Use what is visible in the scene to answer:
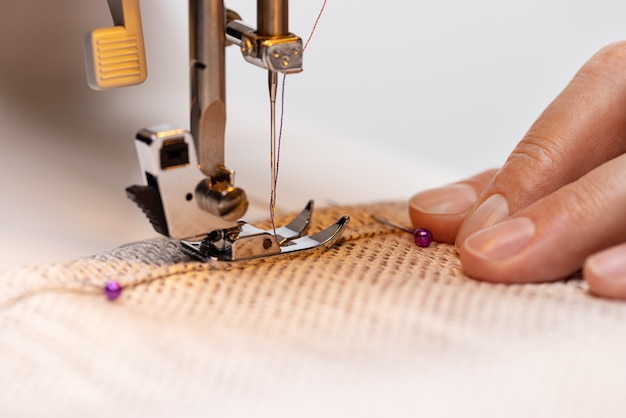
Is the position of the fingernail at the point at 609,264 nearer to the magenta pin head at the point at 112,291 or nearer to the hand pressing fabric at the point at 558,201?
the hand pressing fabric at the point at 558,201

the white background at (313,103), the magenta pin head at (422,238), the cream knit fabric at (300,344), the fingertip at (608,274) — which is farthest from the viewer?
the white background at (313,103)

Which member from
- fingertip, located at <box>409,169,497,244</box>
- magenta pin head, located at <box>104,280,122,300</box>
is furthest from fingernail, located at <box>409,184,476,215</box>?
magenta pin head, located at <box>104,280,122,300</box>

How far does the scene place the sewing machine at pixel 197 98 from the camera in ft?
3.16

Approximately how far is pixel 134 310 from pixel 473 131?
0.95m

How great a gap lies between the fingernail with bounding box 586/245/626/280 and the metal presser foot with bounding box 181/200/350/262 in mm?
290

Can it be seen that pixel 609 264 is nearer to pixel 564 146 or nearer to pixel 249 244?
pixel 564 146

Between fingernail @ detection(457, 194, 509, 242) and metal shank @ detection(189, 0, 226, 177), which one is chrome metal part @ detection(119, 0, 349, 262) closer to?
metal shank @ detection(189, 0, 226, 177)

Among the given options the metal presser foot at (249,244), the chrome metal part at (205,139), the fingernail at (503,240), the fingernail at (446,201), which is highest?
the chrome metal part at (205,139)

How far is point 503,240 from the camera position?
1.01 meters

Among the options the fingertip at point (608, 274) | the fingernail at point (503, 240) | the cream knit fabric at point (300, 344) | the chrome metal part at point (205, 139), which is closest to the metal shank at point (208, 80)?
the chrome metal part at point (205, 139)

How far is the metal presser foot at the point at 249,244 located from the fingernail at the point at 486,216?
0.43 feet

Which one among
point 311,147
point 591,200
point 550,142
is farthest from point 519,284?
point 311,147

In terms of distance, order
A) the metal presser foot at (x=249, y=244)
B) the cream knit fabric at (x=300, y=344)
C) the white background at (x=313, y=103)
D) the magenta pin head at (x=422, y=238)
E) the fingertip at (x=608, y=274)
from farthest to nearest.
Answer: the white background at (x=313, y=103) → the magenta pin head at (x=422, y=238) → the metal presser foot at (x=249, y=244) → the fingertip at (x=608, y=274) → the cream knit fabric at (x=300, y=344)

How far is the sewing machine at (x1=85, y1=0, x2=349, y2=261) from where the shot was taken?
963mm
